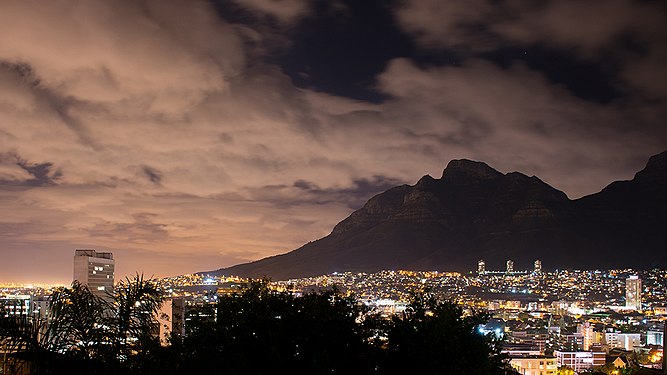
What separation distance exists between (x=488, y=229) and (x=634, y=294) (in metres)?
34.3

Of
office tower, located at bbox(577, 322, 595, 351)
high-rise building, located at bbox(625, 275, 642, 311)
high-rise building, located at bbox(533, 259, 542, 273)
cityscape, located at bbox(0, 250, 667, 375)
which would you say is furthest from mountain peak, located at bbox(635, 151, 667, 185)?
office tower, located at bbox(577, 322, 595, 351)

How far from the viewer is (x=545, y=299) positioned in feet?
398

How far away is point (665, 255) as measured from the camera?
470 ft

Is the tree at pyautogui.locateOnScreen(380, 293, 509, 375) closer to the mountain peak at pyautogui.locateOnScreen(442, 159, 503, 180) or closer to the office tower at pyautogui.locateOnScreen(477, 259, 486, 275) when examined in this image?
the office tower at pyautogui.locateOnScreen(477, 259, 486, 275)

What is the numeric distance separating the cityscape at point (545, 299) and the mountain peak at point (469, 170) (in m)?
39.5

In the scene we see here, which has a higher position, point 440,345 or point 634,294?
point 440,345

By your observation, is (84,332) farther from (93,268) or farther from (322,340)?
(93,268)

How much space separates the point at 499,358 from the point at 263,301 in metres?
4.34

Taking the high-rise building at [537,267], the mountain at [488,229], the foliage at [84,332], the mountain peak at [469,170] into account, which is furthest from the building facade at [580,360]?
the mountain peak at [469,170]

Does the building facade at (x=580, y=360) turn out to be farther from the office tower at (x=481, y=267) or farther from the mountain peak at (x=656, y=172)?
the mountain peak at (x=656, y=172)

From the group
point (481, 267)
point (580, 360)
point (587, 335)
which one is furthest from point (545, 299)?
point (580, 360)

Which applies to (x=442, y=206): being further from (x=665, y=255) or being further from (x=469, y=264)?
(x=665, y=255)

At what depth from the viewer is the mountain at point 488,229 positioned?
5221 inches

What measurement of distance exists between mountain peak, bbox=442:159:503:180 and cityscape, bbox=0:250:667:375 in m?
39.5
